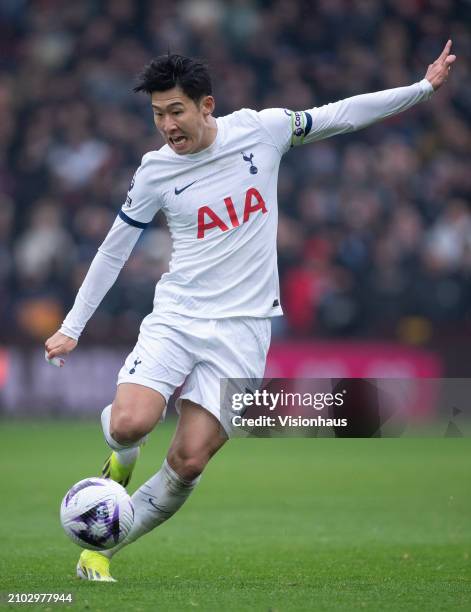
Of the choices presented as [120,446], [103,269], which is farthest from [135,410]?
[103,269]

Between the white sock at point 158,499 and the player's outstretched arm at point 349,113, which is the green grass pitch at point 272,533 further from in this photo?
the player's outstretched arm at point 349,113

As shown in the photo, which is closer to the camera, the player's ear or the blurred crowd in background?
the player's ear

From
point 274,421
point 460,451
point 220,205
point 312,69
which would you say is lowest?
point 460,451

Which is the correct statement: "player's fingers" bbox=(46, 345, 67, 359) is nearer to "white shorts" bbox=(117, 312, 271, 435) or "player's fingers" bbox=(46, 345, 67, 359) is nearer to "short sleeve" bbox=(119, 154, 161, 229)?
"white shorts" bbox=(117, 312, 271, 435)

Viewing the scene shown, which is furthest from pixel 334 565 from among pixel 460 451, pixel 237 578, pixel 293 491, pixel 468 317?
pixel 468 317

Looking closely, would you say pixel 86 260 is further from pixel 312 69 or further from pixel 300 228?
pixel 312 69

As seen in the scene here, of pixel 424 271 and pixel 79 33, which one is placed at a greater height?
pixel 79 33

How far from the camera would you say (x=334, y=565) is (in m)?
6.49

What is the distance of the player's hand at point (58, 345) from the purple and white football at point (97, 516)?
2.15ft

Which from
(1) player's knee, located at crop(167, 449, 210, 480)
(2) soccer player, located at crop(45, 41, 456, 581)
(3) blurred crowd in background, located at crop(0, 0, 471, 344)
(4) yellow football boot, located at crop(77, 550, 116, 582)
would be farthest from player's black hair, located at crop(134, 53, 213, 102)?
(3) blurred crowd in background, located at crop(0, 0, 471, 344)

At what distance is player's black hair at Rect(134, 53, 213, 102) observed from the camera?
5.90 metres

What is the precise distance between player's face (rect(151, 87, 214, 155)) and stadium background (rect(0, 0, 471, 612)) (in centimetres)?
83

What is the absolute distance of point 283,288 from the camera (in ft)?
49.7

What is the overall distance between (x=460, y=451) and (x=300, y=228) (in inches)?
157
